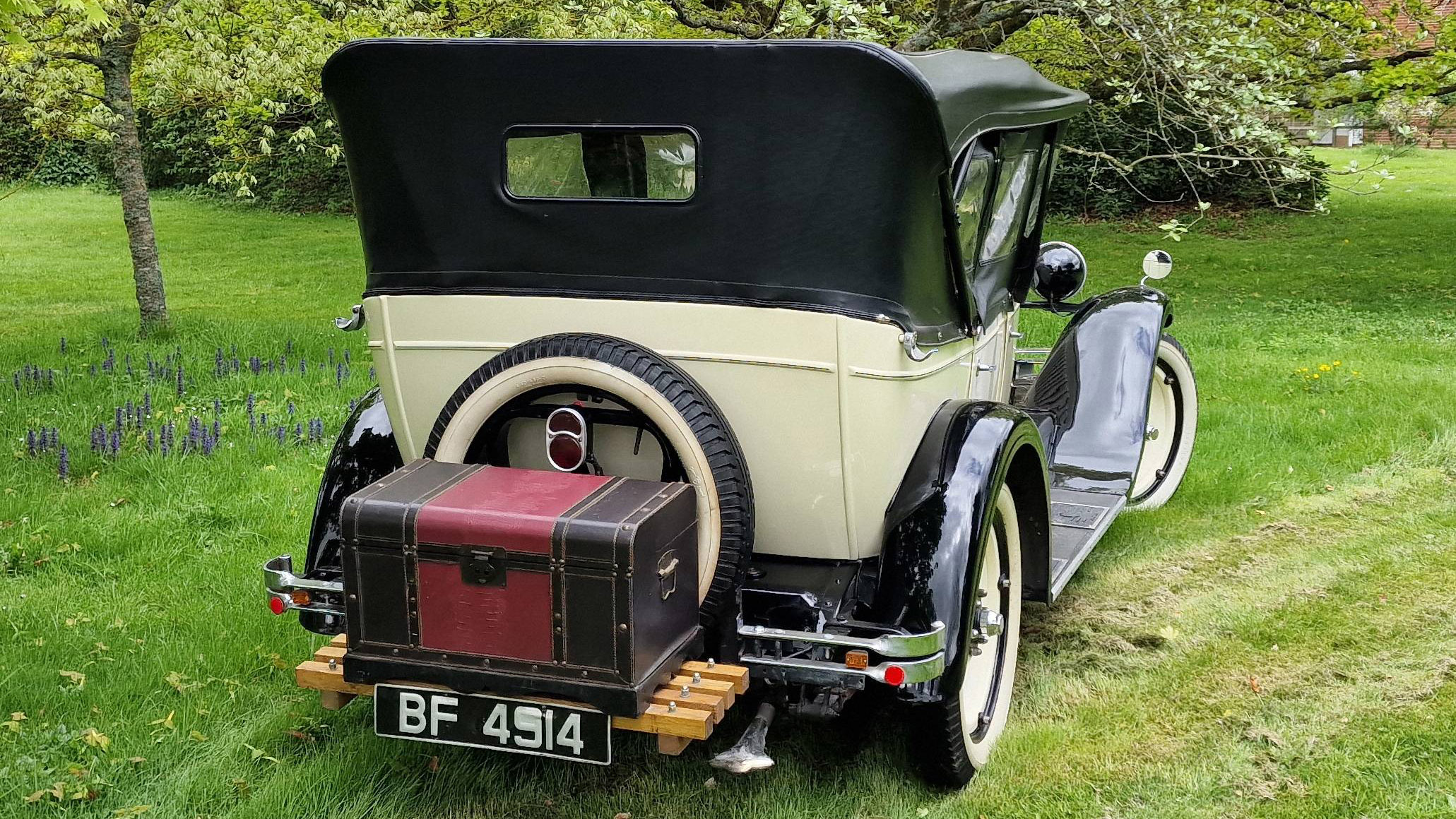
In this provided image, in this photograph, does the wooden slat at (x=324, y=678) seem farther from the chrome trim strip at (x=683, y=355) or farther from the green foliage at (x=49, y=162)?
the green foliage at (x=49, y=162)

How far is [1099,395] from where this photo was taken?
15.8ft

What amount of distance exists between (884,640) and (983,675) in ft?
2.82

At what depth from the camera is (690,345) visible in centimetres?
312

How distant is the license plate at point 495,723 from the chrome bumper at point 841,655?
446 mm

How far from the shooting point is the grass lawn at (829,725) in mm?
3293

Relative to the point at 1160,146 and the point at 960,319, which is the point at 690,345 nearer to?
the point at 960,319

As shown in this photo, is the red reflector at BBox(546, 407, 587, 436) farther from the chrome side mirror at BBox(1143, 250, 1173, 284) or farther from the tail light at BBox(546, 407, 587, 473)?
the chrome side mirror at BBox(1143, 250, 1173, 284)

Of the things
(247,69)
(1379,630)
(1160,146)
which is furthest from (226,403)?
(1160,146)

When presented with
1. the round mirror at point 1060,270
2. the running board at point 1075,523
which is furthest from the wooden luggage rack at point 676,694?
the round mirror at point 1060,270

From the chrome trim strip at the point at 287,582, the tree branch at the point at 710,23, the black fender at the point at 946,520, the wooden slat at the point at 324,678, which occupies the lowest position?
the wooden slat at the point at 324,678

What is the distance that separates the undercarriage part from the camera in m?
2.88

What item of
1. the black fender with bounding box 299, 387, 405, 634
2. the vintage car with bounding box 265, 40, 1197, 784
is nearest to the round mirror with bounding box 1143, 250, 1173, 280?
the vintage car with bounding box 265, 40, 1197, 784

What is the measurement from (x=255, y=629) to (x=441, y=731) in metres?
1.67

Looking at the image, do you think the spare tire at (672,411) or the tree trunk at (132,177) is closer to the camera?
the spare tire at (672,411)
